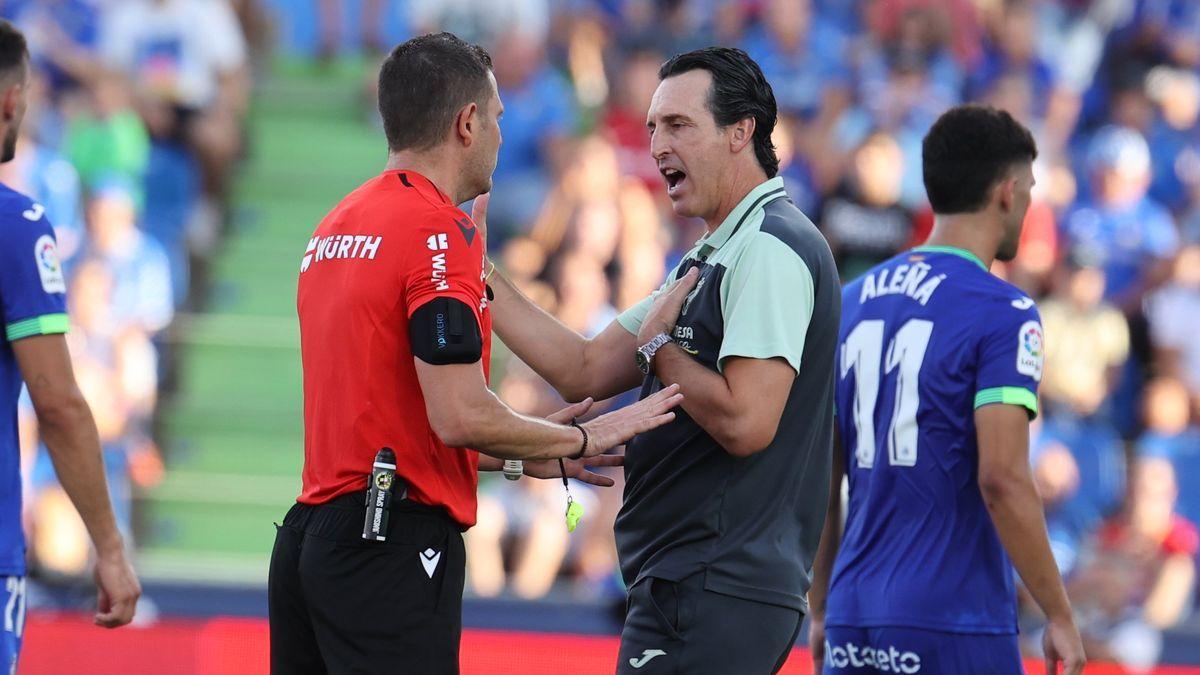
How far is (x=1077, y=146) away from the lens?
1366 cm

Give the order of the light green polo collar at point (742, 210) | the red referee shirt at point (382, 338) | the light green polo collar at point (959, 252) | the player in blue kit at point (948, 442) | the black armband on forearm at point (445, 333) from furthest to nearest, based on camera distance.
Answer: the light green polo collar at point (959, 252), the player in blue kit at point (948, 442), the light green polo collar at point (742, 210), the red referee shirt at point (382, 338), the black armband on forearm at point (445, 333)

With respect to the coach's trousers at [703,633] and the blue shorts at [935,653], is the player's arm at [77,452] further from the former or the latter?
the blue shorts at [935,653]

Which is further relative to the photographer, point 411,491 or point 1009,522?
point 1009,522

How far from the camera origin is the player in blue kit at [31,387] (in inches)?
176

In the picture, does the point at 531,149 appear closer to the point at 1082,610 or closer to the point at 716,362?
the point at 1082,610

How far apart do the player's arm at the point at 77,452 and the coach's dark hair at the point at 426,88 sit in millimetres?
1242

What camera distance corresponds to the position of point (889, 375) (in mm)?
4930

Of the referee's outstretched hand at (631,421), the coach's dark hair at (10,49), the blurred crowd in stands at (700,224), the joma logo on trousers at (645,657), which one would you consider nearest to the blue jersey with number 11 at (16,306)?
the coach's dark hair at (10,49)

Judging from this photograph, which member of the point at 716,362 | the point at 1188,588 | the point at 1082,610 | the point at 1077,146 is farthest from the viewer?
the point at 1077,146

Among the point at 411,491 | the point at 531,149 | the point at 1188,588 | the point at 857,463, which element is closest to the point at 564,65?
the point at 531,149

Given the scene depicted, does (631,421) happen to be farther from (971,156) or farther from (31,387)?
(31,387)

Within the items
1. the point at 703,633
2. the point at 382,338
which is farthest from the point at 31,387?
the point at 703,633

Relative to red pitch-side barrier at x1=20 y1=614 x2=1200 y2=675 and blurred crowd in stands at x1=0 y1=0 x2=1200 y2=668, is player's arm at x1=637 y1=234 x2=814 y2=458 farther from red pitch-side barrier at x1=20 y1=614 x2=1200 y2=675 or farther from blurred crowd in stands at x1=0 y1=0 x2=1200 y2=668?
blurred crowd in stands at x1=0 y1=0 x2=1200 y2=668

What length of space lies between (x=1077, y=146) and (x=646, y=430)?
34.5ft
